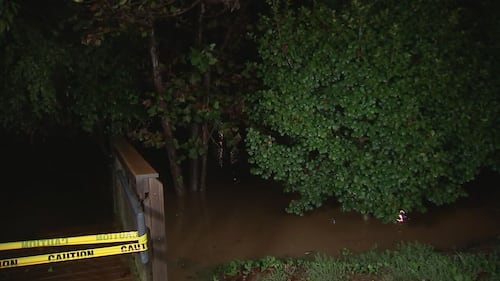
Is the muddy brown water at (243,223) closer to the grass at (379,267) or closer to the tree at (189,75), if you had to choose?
the grass at (379,267)

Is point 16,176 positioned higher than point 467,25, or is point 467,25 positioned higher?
point 467,25

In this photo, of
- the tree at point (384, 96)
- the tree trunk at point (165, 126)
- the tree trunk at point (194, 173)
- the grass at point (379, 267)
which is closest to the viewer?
the grass at point (379, 267)

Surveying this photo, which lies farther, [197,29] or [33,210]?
[33,210]

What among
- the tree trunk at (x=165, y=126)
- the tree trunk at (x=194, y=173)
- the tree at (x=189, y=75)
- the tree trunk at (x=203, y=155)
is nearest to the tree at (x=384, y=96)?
the tree at (x=189, y=75)

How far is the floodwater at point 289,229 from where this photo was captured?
5.91 m

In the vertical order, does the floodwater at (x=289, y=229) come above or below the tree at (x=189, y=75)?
below

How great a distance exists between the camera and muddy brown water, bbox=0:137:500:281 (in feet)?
19.6

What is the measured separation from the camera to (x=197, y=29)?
6758 mm

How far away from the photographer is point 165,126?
6887 millimetres

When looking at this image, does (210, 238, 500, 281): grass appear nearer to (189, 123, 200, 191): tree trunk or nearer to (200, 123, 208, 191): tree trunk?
(200, 123, 208, 191): tree trunk

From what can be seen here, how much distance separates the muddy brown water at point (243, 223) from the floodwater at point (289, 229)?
11 millimetres

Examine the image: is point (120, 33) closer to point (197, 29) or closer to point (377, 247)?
point (197, 29)

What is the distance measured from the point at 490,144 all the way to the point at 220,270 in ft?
9.47

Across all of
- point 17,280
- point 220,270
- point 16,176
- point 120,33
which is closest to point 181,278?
point 220,270
